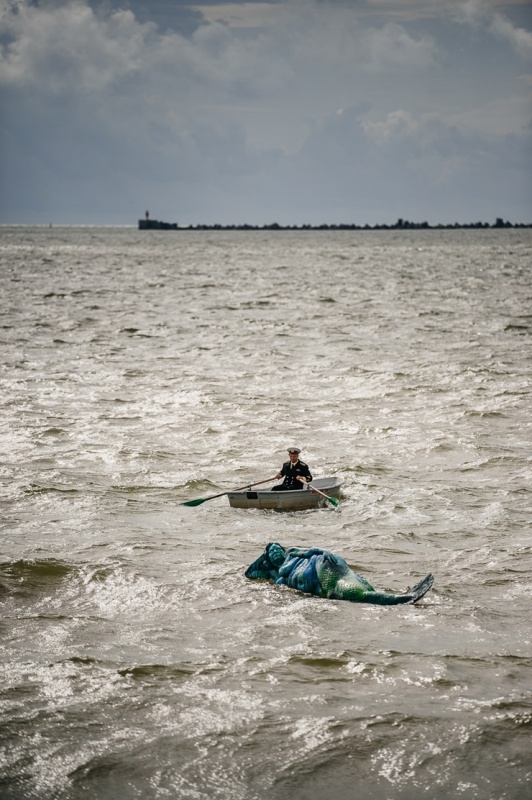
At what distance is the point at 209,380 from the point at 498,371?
35.5 feet

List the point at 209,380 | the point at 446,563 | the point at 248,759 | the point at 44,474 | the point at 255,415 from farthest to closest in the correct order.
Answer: the point at 209,380
the point at 255,415
the point at 44,474
the point at 446,563
the point at 248,759

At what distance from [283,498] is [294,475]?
2.01 feet

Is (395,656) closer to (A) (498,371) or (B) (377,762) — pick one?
(B) (377,762)

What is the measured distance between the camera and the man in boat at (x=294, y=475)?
61.3 feet

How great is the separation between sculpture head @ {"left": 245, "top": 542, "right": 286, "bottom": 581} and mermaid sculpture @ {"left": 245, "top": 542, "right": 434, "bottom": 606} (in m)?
0.02

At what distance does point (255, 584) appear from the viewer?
14.7m

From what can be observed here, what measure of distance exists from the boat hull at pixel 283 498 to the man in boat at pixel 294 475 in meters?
0.28

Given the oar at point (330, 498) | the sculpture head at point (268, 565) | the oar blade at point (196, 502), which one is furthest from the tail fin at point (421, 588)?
the oar blade at point (196, 502)

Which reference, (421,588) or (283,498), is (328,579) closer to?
(421,588)

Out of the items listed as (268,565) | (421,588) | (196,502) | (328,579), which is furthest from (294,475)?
(421,588)

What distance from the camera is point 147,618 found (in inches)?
527

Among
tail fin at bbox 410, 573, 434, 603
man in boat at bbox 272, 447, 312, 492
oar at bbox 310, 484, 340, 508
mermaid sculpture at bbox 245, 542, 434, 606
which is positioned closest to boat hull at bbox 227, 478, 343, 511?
oar at bbox 310, 484, 340, 508

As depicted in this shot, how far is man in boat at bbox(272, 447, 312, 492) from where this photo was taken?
18.7 metres

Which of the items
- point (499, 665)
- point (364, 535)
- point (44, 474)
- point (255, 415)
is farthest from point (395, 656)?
point (255, 415)
